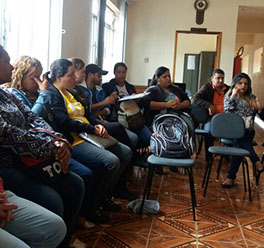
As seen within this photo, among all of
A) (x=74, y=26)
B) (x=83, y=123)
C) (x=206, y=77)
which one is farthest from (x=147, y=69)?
(x=83, y=123)

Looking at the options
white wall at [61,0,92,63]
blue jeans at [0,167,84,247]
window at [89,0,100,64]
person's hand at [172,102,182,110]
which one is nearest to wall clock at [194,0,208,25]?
window at [89,0,100,64]

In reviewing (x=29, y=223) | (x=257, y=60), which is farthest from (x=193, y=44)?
(x=29, y=223)

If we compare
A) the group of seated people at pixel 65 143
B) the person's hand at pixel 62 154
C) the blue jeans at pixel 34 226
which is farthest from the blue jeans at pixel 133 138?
the blue jeans at pixel 34 226

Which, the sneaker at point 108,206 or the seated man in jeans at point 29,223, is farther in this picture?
the sneaker at point 108,206

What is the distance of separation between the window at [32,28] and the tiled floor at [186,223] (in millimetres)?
1669

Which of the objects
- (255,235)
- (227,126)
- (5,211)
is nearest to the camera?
(5,211)

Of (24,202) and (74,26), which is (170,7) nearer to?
(74,26)

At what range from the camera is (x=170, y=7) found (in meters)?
7.64

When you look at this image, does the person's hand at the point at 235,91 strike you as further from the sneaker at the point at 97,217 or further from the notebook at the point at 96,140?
the sneaker at the point at 97,217

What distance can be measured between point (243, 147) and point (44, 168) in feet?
8.32

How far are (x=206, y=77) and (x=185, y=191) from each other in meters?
5.14

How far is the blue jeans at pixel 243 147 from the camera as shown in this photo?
3.55 meters

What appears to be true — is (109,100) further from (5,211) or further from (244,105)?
(5,211)

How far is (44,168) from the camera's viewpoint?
174 cm
